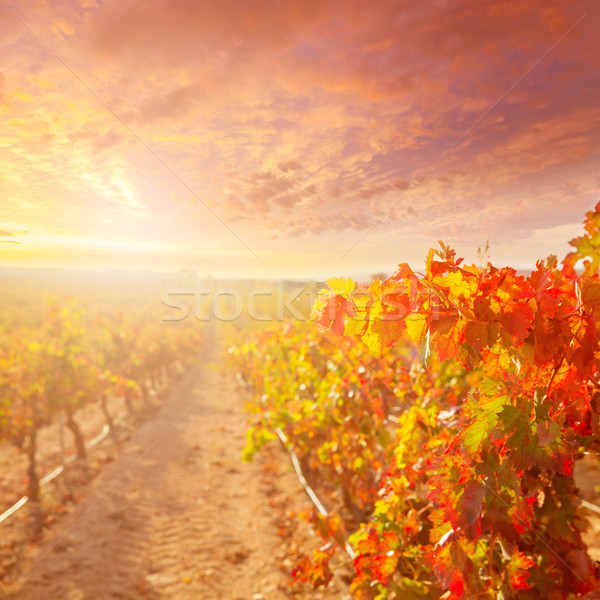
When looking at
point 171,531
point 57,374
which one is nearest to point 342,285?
point 171,531

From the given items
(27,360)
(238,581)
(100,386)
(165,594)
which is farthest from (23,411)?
(238,581)

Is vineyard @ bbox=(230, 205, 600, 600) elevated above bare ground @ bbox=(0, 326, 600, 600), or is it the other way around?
vineyard @ bbox=(230, 205, 600, 600)

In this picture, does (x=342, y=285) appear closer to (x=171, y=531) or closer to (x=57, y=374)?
(x=171, y=531)

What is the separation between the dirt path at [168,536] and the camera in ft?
18.8

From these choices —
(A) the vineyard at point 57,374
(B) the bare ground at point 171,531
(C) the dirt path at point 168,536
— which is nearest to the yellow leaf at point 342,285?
(B) the bare ground at point 171,531

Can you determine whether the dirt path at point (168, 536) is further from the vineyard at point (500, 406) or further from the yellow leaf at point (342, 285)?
the yellow leaf at point (342, 285)

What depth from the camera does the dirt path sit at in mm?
5723

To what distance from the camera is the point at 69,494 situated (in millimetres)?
8734

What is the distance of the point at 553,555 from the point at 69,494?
9907 mm

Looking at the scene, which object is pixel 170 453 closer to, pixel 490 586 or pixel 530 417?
pixel 490 586

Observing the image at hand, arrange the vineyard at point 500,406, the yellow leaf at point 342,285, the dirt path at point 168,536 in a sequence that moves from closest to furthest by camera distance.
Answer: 1. the vineyard at point 500,406
2. the yellow leaf at point 342,285
3. the dirt path at point 168,536

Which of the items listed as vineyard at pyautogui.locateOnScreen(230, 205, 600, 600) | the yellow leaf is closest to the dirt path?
vineyard at pyautogui.locateOnScreen(230, 205, 600, 600)

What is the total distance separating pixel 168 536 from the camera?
23.1 ft

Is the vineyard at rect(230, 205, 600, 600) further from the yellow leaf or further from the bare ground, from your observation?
the bare ground
